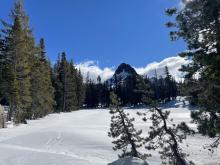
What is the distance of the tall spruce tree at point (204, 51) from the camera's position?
12.7 meters

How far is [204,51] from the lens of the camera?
13.8m

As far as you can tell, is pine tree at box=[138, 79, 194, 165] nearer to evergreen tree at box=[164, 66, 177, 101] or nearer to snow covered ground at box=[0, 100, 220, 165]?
snow covered ground at box=[0, 100, 220, 165]

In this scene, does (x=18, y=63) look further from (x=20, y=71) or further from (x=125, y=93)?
(x=125, y=93)

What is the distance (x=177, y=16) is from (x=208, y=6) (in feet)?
5.09

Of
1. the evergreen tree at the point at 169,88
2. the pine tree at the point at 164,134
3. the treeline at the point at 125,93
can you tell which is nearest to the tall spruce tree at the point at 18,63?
the pine tree at the point at 164,134

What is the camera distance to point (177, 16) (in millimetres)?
14062

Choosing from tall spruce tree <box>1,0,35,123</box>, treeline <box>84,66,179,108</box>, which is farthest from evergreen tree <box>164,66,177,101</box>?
tall spruce tree <box>1,0,35,123</box>

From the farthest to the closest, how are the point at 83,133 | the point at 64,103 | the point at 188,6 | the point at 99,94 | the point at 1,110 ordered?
the point at 99,94 → the point at 64,103 → the point at 1,110 → the point at 83,133 → the point at 188,6

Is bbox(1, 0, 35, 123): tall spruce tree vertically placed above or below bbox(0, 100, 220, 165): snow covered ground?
above

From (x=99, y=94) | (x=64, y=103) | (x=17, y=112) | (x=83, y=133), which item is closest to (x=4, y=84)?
(x=17, y=112)

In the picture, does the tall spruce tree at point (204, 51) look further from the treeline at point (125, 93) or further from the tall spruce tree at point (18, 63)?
the treeline at point (125, 93)

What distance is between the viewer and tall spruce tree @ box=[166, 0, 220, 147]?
12.7 metres

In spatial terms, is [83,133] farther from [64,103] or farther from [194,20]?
[64,103]

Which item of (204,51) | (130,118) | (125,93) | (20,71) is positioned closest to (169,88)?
(125,93)
